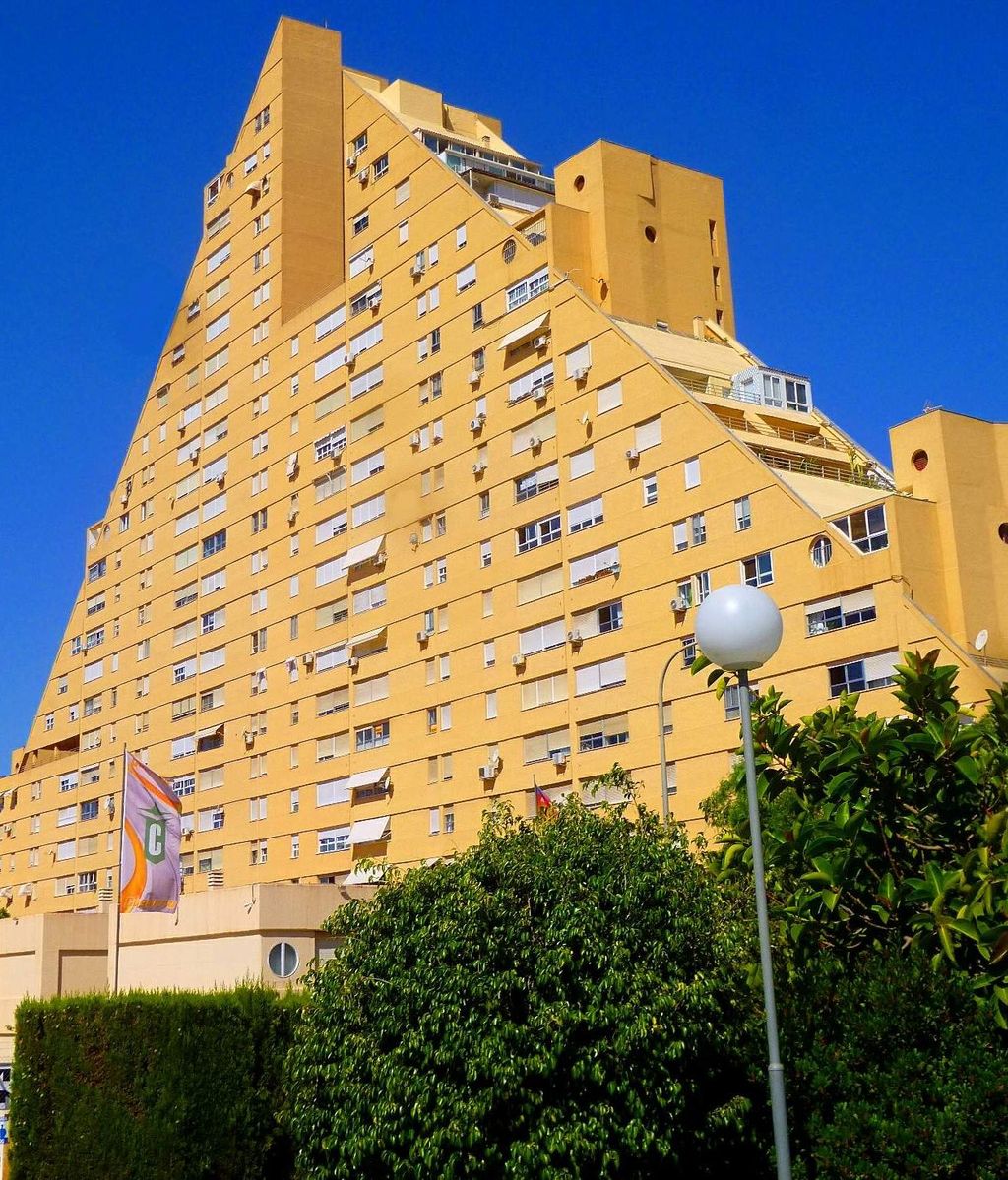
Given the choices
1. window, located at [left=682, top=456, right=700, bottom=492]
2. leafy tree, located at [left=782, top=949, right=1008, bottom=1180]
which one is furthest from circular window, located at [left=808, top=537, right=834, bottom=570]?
leafy tree, located at [left=782, top=949, right=1008, bottom=1180]

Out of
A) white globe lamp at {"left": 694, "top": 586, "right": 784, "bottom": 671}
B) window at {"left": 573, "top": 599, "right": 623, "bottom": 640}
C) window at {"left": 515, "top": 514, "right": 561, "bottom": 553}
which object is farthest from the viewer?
window at {"left": 515, "top": 514, "right": 561, "bottom": 553}

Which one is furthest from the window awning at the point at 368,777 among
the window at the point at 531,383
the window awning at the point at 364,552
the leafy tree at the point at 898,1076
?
the leafy tree at the point at 898,1076

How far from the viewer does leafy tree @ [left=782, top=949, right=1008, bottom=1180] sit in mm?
14141

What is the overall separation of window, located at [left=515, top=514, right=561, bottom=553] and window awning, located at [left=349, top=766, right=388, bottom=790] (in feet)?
33.6

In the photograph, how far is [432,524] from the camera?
53.6m

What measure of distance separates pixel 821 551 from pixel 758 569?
2068 millimetres

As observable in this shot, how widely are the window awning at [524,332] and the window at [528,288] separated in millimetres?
973

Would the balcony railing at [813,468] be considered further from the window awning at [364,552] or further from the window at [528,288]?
the window awning at [364,552]

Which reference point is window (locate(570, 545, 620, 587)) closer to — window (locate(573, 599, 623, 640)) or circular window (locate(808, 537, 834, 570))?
window (locate(573, 599, 623, 640))

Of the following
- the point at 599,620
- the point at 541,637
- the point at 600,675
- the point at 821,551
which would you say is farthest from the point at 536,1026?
the point at 541,637

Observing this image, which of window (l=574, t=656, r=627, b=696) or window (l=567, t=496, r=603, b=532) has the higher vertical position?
window (l=567, t=496, r=603, b=532)

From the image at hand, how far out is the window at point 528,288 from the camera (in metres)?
49.3

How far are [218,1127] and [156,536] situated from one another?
53.8 metres

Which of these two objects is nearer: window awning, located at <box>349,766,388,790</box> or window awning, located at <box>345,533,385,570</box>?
window awning, located at <box>349,766,388,790</box>
